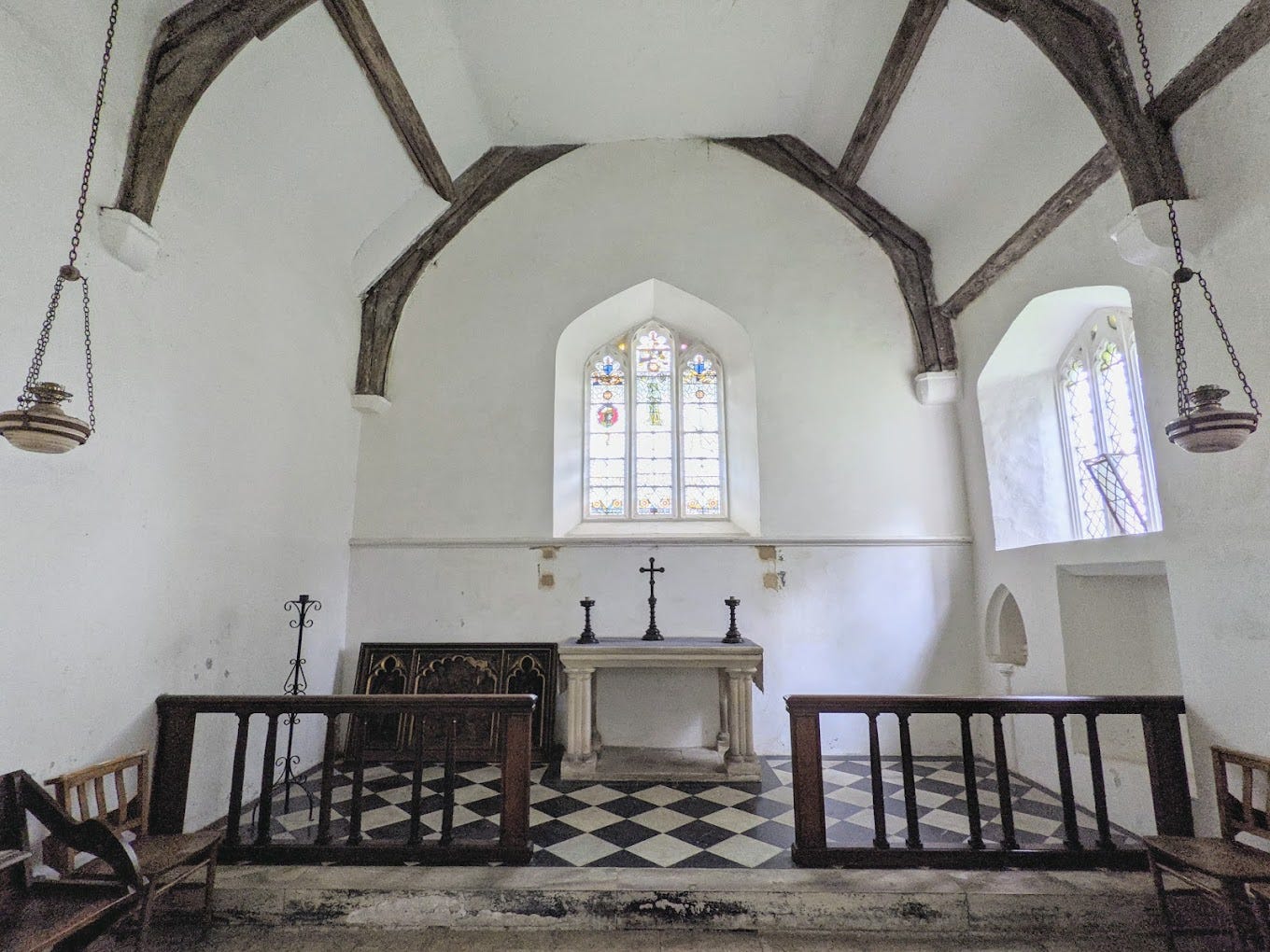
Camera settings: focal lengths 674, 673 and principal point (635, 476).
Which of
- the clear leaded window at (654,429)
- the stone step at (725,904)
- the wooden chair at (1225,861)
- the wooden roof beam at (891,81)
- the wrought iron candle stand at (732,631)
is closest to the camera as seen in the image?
the wooden chair at (1225,861)

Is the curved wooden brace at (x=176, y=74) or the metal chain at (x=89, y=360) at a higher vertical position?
the curved wooden brace at (x=176, y=74)

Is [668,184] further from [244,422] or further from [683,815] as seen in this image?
[683,815]

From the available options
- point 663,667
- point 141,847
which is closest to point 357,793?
point 141,847

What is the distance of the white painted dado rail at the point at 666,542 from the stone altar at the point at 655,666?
92 centimetres

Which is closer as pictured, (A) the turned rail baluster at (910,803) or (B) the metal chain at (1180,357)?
(B) the metal chain at (1180,357)

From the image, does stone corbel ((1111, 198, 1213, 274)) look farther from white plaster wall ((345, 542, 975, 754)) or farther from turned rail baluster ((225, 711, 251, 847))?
turned rail baluster ((225, 711, 251, 847))

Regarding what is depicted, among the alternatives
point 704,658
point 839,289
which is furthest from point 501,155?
point 704,658

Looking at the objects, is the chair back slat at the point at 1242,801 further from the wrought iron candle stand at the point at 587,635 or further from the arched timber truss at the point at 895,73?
the wrought iron candle stand at the point at 587,635

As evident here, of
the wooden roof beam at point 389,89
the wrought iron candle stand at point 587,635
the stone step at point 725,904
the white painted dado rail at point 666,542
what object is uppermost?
the wooden roof beam at point 389,89

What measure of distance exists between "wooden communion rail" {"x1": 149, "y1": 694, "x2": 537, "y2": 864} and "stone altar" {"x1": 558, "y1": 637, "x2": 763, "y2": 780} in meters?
1.51

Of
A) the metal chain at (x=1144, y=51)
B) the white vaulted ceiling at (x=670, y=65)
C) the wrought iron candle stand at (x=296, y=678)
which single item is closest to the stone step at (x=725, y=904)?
the wrought iron candle stand at (x=296, y=678)

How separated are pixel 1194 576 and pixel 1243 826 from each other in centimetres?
110

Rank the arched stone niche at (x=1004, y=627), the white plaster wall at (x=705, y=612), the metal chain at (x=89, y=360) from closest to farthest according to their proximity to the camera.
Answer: the metal chain at (x=89, y=360) → the arched stone niche at (x=1004, y=627) → the white plaster wall at (x=705, y=612)

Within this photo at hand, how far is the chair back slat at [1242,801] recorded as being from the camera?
2598 millimetres
